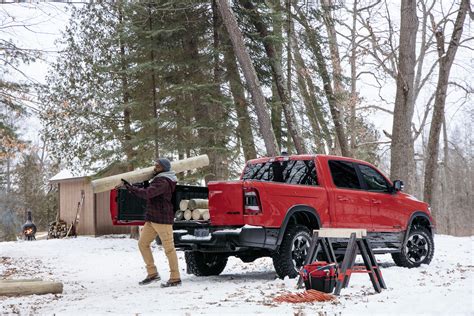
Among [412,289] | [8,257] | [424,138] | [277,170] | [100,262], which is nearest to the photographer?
[412,289]

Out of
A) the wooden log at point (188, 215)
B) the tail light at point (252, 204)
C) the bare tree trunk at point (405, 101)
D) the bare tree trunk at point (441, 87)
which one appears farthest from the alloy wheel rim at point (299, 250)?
the bare tree trunk at point (441, 87)

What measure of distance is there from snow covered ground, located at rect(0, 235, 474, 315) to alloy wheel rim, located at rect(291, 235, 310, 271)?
1.71 feet

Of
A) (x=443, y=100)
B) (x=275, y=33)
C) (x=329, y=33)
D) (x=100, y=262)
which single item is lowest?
(x=100, y=262)

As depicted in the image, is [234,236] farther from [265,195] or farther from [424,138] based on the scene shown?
[424,138]

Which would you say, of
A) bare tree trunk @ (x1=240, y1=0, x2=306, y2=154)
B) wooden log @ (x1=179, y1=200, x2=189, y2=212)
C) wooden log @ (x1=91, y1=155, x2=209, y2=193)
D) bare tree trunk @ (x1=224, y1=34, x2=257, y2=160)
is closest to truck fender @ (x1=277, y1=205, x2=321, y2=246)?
wooden log @ (x1=179, y1=200, x2=189, y2=212)

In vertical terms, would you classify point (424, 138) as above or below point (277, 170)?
above

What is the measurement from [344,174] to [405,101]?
25.3ft

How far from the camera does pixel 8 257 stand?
19.4 metres

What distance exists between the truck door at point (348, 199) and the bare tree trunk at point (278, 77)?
791 cm

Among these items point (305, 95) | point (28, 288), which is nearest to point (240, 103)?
point (305, 95)

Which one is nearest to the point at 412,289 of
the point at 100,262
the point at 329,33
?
the point at 100,262

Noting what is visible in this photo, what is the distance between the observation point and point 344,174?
1097 cm

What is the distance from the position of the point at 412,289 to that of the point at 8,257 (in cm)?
1510

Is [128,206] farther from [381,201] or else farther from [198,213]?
[381,201]
